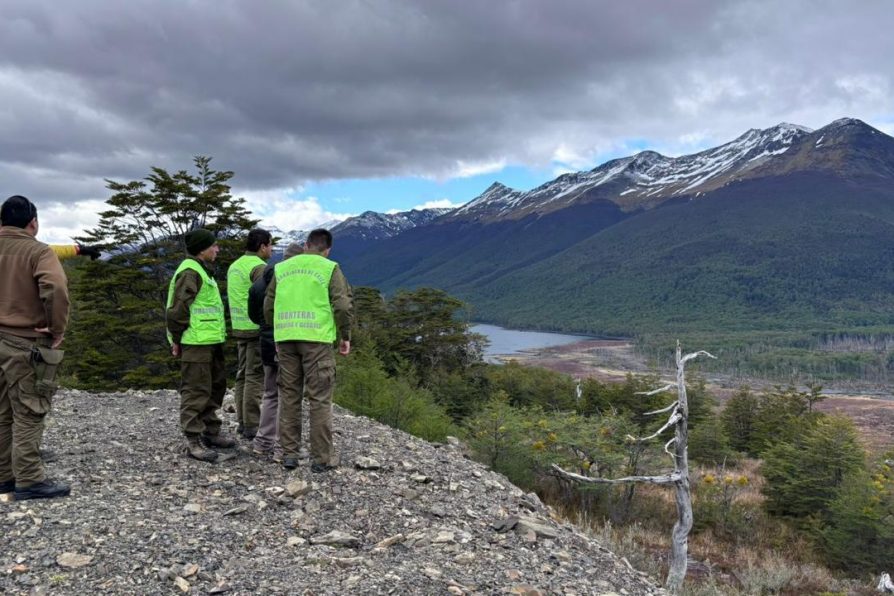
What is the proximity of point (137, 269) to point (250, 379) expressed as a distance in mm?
17291

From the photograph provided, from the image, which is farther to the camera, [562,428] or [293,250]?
[562,428]

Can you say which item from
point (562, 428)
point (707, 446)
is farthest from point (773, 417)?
point (562, 428)

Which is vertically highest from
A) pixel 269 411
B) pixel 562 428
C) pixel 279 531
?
pixel 269 411

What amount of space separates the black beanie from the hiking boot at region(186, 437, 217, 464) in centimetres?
187

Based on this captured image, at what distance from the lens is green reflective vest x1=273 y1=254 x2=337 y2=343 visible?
5.25 metres

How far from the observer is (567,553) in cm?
485

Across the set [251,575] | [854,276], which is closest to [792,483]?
[251,575]

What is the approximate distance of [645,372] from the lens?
94.4m

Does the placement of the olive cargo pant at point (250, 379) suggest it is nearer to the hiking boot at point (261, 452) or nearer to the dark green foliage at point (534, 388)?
the hiking boot at point (261, 452)

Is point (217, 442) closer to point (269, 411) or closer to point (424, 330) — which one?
point (269, 411)

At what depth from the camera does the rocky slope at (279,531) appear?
3.54 meters

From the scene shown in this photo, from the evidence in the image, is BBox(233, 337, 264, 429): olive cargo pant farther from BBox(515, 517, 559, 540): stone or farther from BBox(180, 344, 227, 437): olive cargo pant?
BBox(515, 517, 559, 540): stone

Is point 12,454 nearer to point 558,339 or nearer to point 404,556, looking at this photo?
point 404,556

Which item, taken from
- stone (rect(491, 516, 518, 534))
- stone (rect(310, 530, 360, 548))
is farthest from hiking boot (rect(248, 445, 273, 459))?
stone (rect(491, 516, 518, 534))
